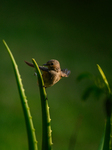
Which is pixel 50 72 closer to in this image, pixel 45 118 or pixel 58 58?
pixel 45 118

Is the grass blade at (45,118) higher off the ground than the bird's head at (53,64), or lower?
lower

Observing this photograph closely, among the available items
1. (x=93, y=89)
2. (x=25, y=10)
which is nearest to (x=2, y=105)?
(x=25, y=10)

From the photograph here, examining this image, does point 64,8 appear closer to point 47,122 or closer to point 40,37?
point 40,37

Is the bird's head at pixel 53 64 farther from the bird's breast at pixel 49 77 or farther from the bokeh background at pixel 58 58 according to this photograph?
the bokeh background at pixel 58 58

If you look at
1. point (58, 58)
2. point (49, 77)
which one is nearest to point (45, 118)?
point (49, 77)

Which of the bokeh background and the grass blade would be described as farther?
the bokeh background

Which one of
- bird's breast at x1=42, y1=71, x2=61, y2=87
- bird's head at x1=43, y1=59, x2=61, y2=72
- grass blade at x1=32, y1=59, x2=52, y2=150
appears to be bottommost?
grass blade at x1=32, y1=59, x2=52, y2=150

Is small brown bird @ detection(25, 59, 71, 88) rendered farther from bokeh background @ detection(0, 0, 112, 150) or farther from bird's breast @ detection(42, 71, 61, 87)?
bokeh background @ detection(0, 0, 112, 150)

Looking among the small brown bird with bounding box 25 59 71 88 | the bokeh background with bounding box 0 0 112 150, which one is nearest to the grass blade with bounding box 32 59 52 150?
the small brown bird with bounding box 25 59 71 88

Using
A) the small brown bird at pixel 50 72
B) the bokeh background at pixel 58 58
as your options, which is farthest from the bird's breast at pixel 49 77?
the bokeh background at pixel 58 58
